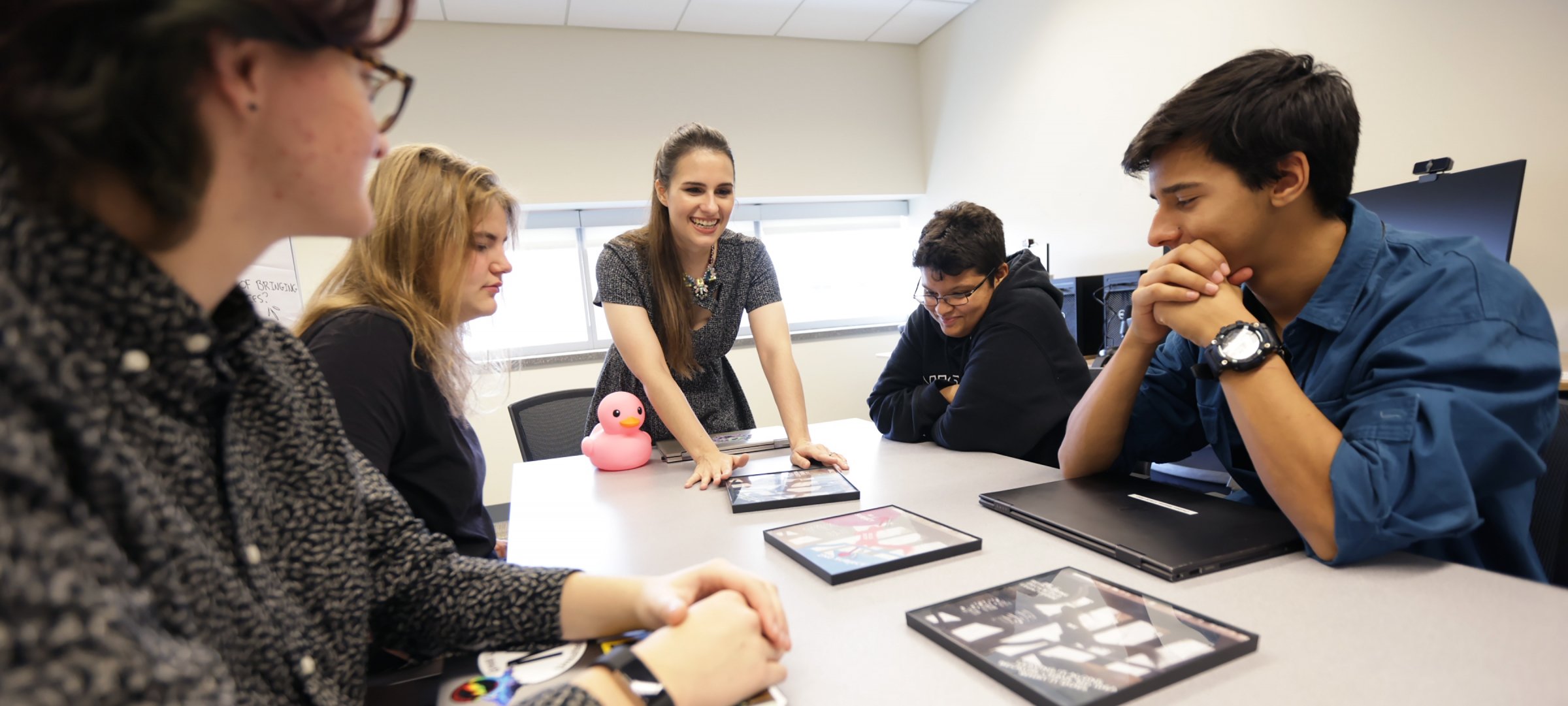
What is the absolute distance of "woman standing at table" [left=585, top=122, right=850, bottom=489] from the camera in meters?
1.73

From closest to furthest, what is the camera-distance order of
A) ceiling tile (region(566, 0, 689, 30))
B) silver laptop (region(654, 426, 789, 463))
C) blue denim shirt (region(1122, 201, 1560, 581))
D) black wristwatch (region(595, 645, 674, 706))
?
black wristwatch (region(595, 645, 674, 706)), blue denim shirt (region(1122, 201, 1560, 581)), silver laptop (region(654, 426, 789, 463)), ceiling tile (region(566, 0, 689, 30))

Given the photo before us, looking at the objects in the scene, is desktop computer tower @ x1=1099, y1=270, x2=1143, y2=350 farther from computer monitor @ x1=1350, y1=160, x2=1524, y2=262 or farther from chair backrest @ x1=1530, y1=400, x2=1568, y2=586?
chair backrest @ x1=1530, y1=400, x2=1568, y2=586

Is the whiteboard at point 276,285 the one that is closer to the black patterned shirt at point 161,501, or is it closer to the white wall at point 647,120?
the white wall at point 647,120

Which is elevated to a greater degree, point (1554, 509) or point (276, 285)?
point (276, 285)

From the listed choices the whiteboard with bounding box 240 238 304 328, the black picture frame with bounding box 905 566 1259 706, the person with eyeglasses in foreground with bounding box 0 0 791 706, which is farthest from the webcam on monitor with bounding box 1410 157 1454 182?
the whiteboard with bounding box 240 238 304 328

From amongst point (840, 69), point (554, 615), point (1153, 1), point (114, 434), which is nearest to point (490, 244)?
point (554, 615)

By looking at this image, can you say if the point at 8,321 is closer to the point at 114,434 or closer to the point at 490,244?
the point at 114,434

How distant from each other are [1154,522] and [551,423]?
1907 mm

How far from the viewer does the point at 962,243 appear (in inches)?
67.9

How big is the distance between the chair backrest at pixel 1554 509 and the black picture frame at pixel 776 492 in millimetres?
958

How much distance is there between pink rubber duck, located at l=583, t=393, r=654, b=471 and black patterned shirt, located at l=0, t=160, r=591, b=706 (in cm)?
89

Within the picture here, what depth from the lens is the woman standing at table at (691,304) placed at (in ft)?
5.69

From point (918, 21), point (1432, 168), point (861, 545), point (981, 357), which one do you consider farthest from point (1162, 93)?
point (861, 545)

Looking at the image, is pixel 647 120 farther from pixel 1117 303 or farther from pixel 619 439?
pixel 619 439
